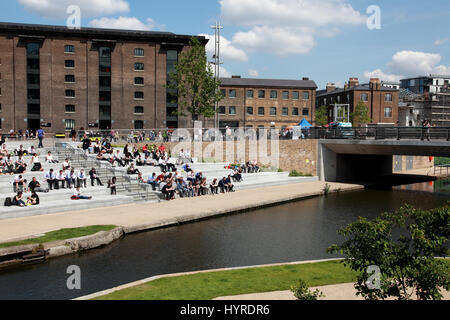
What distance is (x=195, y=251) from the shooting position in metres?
15.8

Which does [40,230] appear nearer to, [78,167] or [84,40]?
[78,167]

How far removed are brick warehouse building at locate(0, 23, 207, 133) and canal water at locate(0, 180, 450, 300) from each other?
37.1 meters

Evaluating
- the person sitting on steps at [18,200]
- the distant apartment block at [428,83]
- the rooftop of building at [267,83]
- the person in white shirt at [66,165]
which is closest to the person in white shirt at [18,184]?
the person sitting on steps at [18,200]

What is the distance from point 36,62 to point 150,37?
48.5ft

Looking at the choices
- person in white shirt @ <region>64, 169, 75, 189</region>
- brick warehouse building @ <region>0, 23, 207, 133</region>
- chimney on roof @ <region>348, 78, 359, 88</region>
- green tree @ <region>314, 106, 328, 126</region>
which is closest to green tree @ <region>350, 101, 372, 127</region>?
green tree @ <region>314, 106, 328, 126</region>

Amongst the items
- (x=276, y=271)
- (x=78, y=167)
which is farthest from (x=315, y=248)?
(x=78, y=167)

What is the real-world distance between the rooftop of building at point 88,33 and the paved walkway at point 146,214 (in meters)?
34.9

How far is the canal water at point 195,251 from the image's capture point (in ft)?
40.3

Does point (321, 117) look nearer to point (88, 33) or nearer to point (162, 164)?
point (88, 33)

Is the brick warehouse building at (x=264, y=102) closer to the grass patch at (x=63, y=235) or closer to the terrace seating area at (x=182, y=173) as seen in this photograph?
the terrace seating area at (x=182, y=173)

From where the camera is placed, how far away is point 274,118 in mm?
70125
